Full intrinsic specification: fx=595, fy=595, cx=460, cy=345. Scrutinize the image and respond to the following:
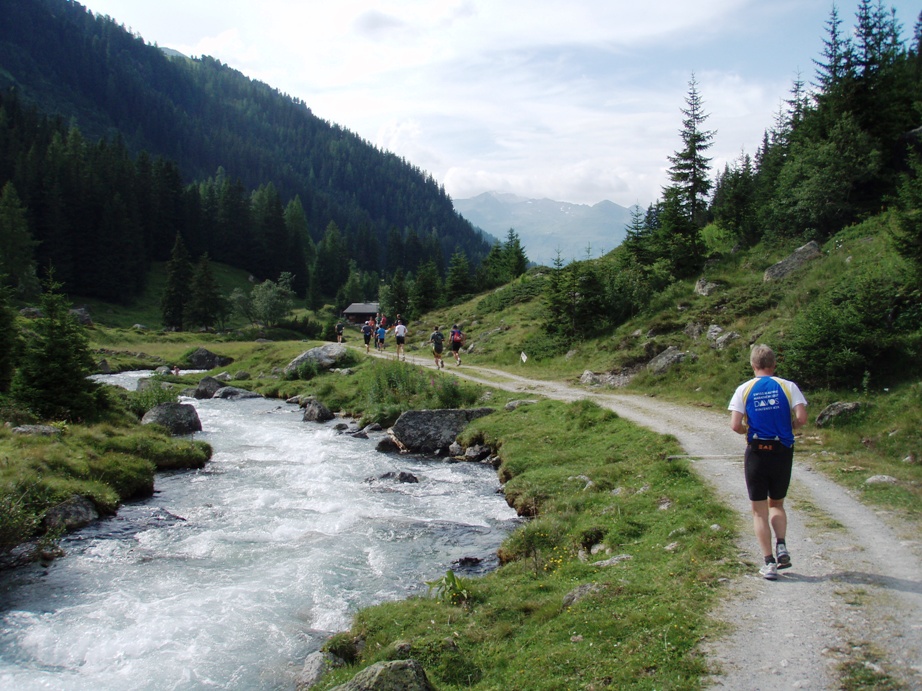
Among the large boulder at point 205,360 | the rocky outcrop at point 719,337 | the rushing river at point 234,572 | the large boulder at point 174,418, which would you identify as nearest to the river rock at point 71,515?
the rushing river at point 234,572

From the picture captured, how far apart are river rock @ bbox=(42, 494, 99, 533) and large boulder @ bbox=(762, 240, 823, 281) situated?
1174 inches

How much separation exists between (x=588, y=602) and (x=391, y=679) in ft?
10.2

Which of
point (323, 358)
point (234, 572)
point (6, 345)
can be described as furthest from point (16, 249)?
point (234, 572)

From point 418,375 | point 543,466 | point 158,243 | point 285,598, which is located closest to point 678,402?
point 543,466

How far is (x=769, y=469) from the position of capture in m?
8.38

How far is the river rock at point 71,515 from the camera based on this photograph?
584 inches

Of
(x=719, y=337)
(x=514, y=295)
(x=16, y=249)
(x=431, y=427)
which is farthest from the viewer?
(x=16, y=249)

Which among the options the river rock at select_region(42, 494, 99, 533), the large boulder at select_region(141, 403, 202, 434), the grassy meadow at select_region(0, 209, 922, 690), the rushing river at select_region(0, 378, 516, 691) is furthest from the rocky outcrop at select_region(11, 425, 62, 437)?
the large boulder at select_region(141, 403, 202, 434)

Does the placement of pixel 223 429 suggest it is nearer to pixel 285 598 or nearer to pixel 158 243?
pixel 285 598

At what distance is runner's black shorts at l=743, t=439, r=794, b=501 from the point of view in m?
8.34

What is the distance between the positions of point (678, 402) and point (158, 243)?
120316 millimetres

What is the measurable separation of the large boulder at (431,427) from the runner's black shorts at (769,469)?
57.1 ft

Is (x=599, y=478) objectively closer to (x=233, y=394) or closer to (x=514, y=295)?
(x=233, y=394)

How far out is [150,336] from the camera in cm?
7819
